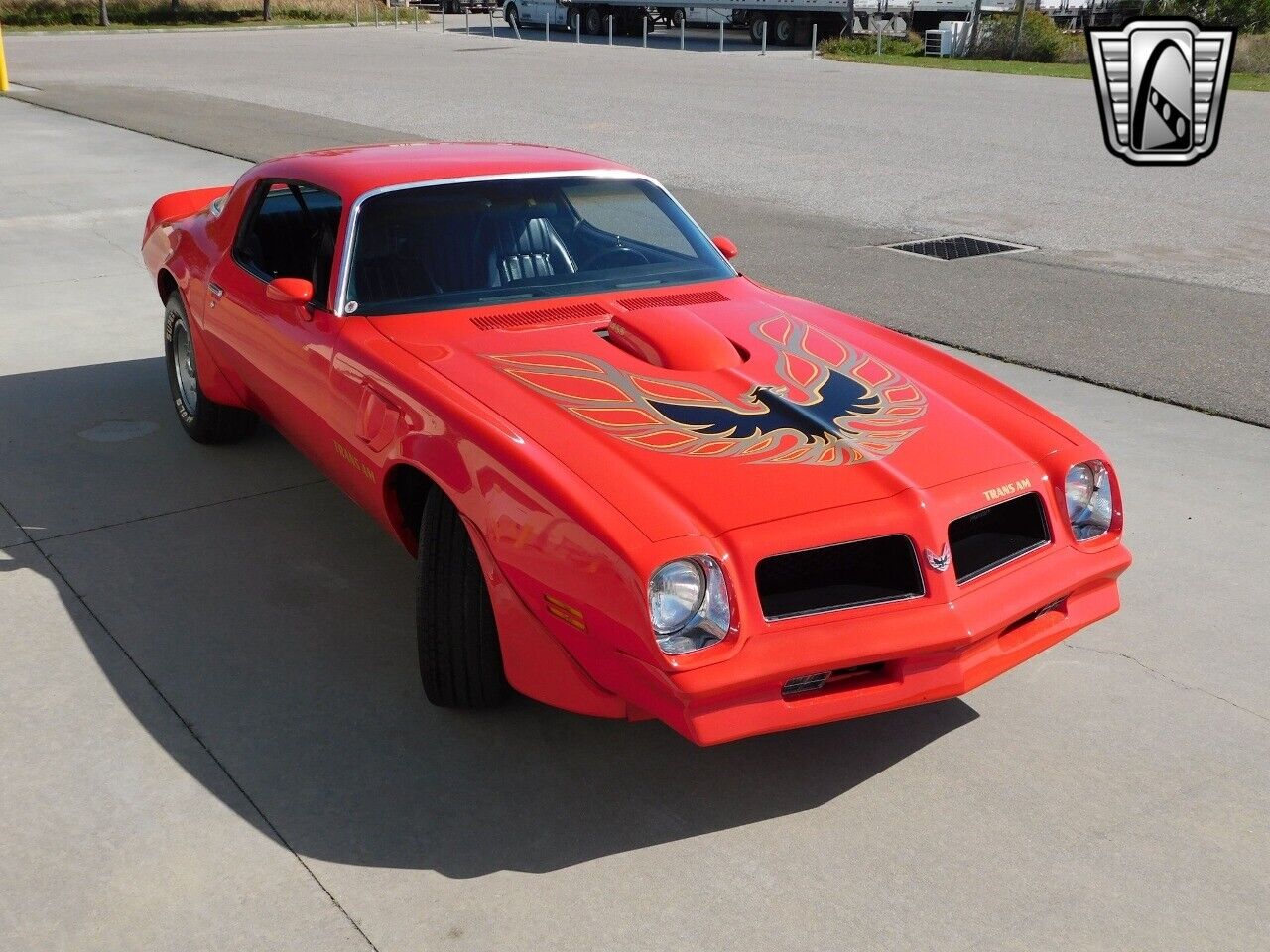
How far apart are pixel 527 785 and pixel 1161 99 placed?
18.1 m

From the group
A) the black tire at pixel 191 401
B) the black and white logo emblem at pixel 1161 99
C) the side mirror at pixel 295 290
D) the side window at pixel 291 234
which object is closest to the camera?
the side mirror at pixel 295 290

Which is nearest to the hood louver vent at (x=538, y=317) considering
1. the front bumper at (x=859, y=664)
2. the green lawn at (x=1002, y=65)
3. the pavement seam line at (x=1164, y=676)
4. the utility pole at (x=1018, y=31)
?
the front bumper at (x=859, y=664)

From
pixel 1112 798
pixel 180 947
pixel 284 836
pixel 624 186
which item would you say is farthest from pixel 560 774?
pixel 624 186

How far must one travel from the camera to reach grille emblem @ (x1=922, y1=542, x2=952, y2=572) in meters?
3.22

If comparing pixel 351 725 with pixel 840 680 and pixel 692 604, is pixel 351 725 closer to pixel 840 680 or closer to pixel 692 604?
pixel 692 604

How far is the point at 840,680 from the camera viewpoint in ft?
10.5

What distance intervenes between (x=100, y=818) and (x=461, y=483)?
1218 millimetres

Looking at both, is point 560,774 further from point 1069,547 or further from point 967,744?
point 1069,547

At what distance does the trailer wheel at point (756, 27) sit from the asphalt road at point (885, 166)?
10.2m

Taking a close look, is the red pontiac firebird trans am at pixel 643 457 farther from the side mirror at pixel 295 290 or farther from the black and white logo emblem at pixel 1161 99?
the black and white logo emblem at pixel 1161 99

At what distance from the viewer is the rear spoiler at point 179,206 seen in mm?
6422

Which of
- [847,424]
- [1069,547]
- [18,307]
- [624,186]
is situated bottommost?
[18,307]

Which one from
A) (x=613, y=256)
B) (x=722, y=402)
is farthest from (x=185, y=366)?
(x=722, y=402)

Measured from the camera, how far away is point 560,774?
351 centimetres
